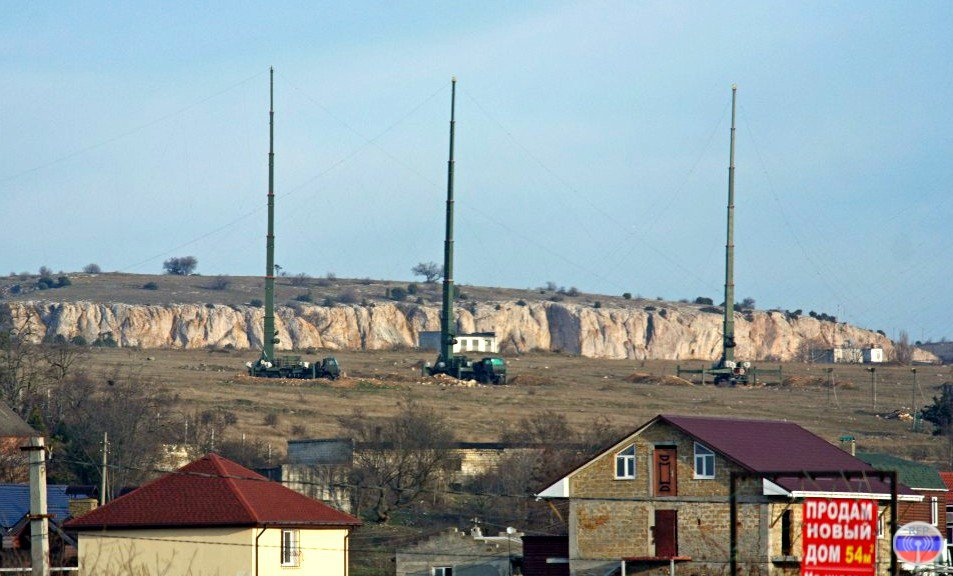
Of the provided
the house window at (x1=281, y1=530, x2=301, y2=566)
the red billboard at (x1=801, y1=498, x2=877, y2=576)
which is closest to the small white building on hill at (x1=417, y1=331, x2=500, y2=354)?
the house window at (x1=281, y1=530, x2=301, y2=566)

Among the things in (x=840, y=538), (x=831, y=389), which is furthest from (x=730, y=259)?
(x=840, y=538)

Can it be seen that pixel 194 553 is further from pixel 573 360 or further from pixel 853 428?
pixel 573 360

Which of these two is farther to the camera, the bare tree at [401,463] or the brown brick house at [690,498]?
the bare tree at [401,463]

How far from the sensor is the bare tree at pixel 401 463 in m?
61.9

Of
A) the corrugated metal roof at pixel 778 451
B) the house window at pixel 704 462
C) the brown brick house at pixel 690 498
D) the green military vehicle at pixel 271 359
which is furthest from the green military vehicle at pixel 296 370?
the house window at pixel 704 462

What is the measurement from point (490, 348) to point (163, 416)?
76967 millimetres

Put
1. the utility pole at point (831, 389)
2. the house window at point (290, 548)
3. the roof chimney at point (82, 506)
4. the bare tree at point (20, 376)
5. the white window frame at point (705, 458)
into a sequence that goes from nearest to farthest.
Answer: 1. the house window at point (290, 548)
2. the roof chimney at point (82, 506)
3. the white window frame at point (705, 458)
4. the bare tree at point (20, 376)
5. the utility pole at point (831, 389)

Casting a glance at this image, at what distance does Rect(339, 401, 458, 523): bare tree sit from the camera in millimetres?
61938

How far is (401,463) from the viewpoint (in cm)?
6366

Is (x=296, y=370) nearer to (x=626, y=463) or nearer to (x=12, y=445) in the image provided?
(x=12, y=445)

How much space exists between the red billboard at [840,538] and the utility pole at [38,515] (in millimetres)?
11032

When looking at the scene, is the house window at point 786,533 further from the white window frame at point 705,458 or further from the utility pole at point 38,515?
the utility pole at point 38,515

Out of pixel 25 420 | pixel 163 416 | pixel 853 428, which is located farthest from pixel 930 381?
pixel 25 420

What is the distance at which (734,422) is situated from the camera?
50.2 m
